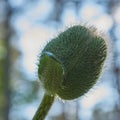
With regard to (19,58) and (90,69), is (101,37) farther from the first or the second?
(19,58)

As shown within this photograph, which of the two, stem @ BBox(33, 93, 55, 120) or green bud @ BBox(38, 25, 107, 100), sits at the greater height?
green bud @ BBox(38, 25, 107, 100)

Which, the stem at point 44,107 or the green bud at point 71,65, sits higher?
the green bud at point 71,65

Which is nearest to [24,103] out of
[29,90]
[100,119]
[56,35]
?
[29,90]

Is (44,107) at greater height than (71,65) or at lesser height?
lesser
